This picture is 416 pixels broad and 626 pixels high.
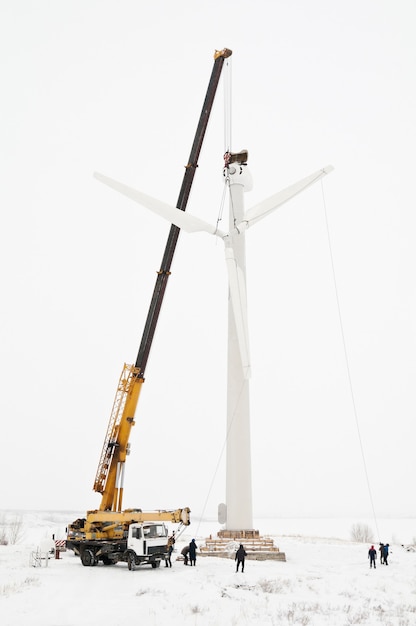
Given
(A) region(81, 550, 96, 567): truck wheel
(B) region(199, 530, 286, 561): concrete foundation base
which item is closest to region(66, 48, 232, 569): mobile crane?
(A) region(81, 550, 96, 567): truck wheel

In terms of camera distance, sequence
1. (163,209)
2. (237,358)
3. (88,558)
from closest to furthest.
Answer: (88,558) → (163,209) → (237,358)

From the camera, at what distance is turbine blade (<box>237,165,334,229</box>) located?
32281mm

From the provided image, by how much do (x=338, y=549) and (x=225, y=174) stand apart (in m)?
26.6

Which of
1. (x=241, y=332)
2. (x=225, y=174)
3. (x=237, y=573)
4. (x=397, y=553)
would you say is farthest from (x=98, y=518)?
(x=225, y=174)

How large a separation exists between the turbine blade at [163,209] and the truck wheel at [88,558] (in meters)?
18.1

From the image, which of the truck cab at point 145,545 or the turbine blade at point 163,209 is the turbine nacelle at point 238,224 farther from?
the truck cab at point 145,545

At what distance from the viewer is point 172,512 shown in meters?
27.9

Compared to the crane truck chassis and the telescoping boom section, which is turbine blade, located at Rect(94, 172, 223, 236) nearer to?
the telescoping boom section

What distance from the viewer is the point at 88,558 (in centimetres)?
2681

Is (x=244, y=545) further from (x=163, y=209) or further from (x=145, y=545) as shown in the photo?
(x=163, y=209)

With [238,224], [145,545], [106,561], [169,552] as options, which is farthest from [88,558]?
[238,224]

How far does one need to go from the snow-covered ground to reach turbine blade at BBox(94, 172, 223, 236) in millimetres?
18353

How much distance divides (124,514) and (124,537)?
3.49 ft

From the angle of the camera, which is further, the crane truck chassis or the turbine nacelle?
the turbine nacelle
